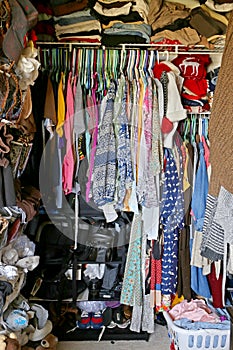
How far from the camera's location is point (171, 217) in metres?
2.98

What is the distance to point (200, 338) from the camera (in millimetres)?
2770

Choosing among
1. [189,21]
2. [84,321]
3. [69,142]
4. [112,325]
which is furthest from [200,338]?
[189,21]

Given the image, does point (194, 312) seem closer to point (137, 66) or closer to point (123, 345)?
point (123, 345)

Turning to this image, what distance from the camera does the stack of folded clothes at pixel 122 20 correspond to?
288 centimetres

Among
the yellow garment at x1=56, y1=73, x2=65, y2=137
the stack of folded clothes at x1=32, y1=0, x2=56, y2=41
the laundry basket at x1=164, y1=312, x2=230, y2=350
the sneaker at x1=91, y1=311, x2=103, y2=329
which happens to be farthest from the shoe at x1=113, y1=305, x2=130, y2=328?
the stack of folded clothes at x1=32, y1=0, x2=56, y2=41

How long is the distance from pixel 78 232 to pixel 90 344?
0.73 m

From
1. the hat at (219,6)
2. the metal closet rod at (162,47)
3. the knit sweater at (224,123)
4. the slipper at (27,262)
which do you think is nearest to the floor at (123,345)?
Answer: the slipper at (27,262)

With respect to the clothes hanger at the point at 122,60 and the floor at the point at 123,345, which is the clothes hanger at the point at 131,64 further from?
the floor at the point at 123,345

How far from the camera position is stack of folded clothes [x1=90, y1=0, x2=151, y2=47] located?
2881mm

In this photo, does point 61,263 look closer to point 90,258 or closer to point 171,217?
point 90,258

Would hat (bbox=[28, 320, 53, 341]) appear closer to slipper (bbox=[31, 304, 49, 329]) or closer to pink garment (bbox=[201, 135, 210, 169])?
slipper (bbox=[31, 304, 49, 329])

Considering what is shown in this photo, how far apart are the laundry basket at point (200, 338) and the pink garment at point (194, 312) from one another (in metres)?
0.09

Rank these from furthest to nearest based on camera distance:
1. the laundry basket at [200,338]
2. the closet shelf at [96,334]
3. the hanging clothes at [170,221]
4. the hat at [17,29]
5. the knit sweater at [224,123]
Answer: the closet shelf at [96,334] → the hanging clothes at [170,221] → the laundry basket at [200,338] → the hat at [17,29] → the knit sweater at [224,123]

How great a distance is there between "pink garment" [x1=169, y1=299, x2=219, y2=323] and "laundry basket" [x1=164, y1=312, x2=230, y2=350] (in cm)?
9
